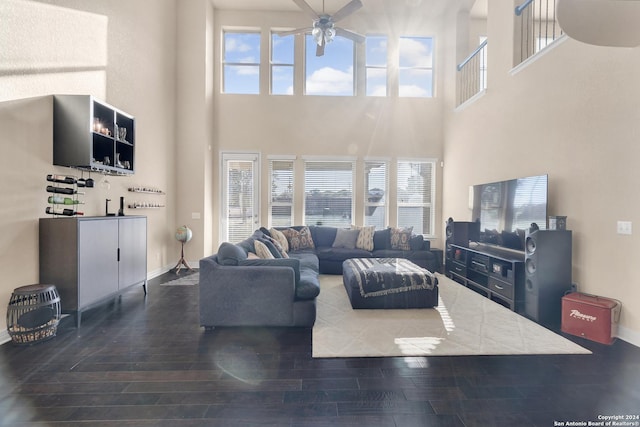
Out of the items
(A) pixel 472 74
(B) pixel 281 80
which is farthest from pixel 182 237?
(A) pixel 472 74

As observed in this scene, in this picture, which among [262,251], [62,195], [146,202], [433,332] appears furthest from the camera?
[146,202]

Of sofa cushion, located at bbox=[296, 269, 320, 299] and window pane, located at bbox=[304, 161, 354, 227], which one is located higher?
window pane, located at bbox=[304, 161, 354, 227]

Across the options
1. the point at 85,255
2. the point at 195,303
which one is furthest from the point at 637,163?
the point at 85,255

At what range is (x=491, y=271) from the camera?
4273mm

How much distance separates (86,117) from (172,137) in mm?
2908

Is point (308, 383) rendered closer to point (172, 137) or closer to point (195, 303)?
point (195, 303)

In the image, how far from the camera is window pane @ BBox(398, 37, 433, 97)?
7.17 m

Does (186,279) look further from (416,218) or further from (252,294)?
(416,218)

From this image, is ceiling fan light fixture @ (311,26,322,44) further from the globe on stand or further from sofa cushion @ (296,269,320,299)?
the globe on stand

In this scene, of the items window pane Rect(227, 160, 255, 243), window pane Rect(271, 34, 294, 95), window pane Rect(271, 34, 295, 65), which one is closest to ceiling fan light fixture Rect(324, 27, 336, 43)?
window pane Rect(271, 34, 294, 95)

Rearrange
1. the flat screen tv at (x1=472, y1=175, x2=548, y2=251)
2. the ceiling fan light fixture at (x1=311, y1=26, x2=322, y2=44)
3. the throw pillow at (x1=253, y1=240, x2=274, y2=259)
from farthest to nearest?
the ceiling fan light fixture at (x1=311, y1=26, x2=322, y2=44) < the flat screen tv at (x1=472, y1=175, x2=548, y2=251) < the throw pillow at (x1=253, y1=240, x2=274, y2=259)

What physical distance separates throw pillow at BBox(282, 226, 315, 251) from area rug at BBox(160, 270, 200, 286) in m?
1.85

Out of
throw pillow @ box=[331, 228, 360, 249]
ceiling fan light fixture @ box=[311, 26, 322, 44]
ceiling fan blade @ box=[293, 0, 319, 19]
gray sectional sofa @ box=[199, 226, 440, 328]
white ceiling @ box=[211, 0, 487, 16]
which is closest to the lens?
gray sectional sofa @ box=[199, 226, 440, 328]

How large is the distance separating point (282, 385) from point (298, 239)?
3934 mm
